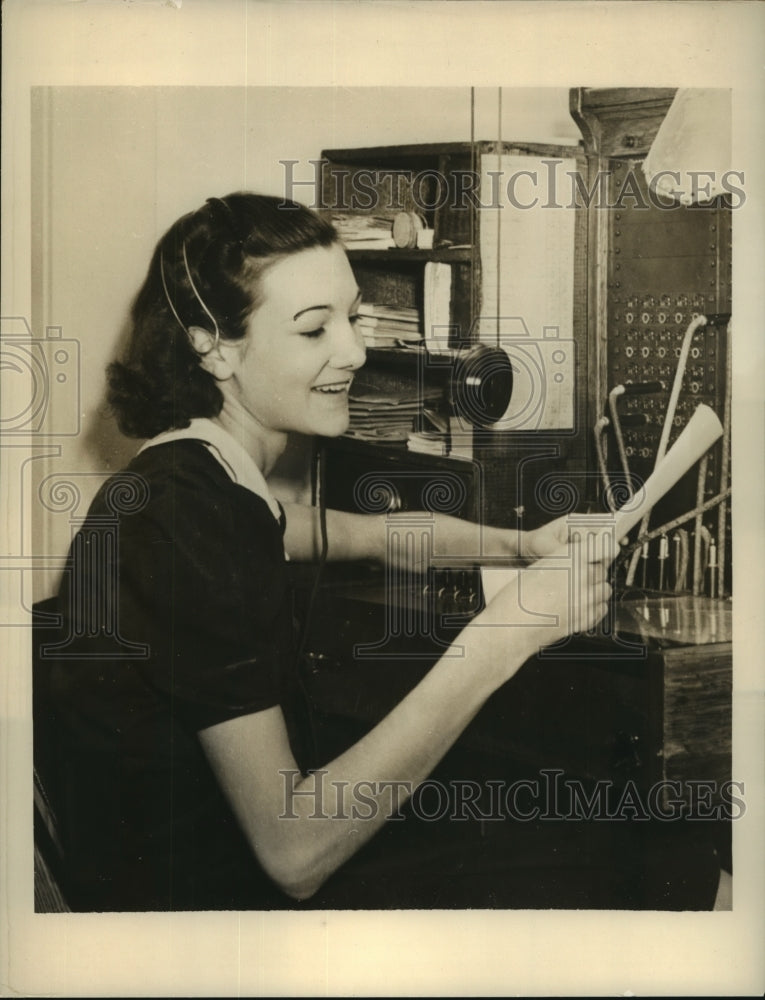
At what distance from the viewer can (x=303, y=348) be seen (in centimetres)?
233

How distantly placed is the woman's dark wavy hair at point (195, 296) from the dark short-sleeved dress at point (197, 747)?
10 cm

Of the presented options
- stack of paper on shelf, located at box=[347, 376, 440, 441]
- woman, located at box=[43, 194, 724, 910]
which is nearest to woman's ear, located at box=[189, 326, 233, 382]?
woman, located at box=[43, 194, 724, 910]

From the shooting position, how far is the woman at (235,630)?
2307 mm

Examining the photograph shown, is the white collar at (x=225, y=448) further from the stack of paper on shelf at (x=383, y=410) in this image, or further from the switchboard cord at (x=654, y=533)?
the switchboard cord at (x=654, y=533)

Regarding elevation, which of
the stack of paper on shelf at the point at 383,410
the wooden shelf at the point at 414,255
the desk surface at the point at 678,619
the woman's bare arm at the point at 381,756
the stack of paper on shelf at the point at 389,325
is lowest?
the woman's bare arm at the point at 381,756

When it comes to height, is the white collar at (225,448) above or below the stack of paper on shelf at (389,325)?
below

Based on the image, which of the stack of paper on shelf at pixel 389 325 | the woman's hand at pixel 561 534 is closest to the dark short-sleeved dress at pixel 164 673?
the stack of paper on shelf at pixel 389 325

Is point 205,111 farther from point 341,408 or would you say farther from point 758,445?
point 758,445

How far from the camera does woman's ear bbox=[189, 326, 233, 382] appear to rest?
2.32 meters

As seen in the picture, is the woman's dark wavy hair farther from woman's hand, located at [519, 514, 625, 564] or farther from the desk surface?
the desk surface

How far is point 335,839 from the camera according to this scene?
233 centimetres

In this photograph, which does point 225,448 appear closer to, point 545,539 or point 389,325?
point 389,325

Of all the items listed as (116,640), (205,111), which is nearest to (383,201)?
(205,111)

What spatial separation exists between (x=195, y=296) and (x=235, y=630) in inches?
27.5
